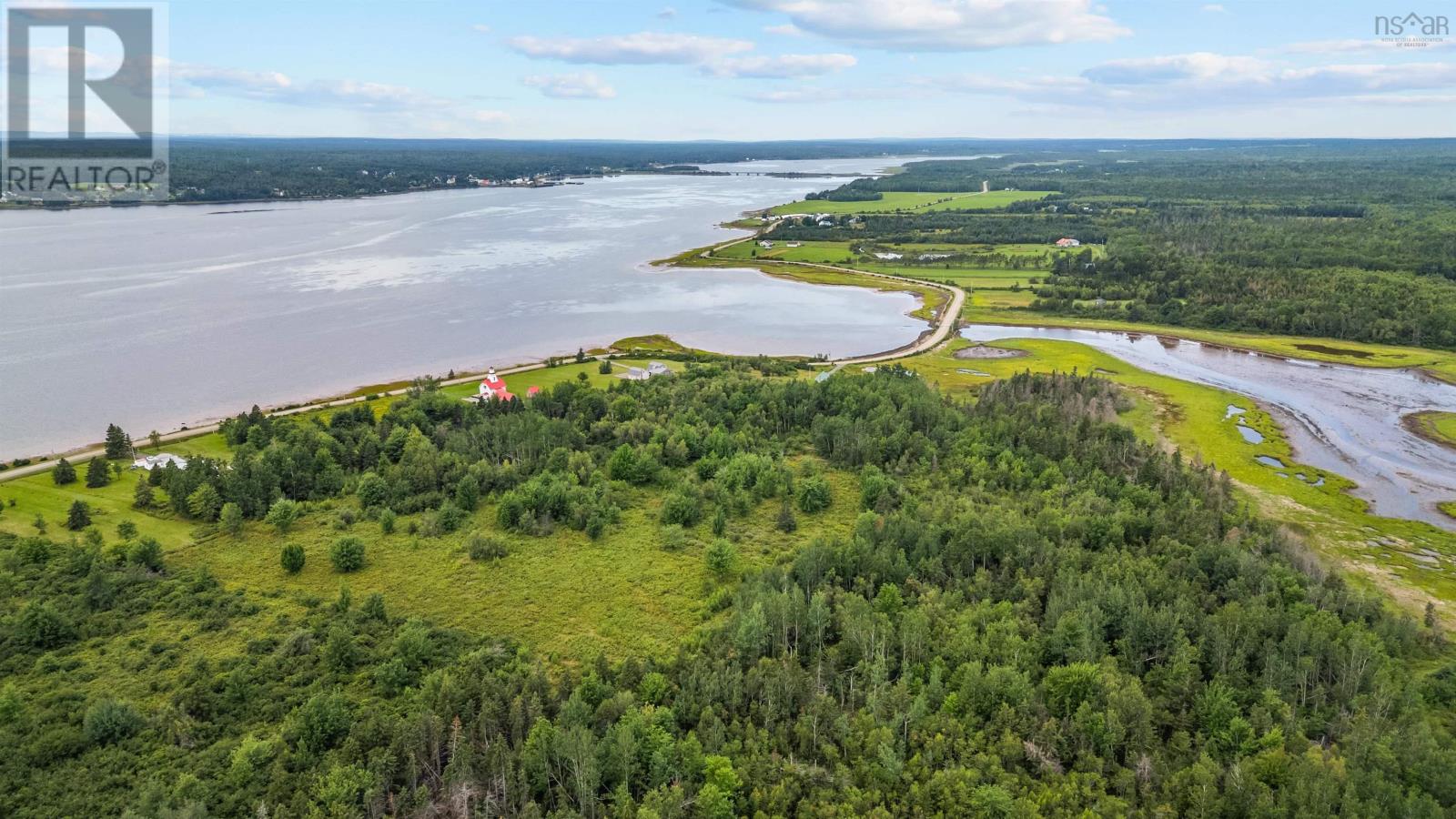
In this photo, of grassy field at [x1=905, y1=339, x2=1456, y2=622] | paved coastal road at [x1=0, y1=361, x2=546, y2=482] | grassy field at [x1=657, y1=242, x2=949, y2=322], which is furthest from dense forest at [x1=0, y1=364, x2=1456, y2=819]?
grassy field at [x1=657, y1=242, x2=949, y2=322]

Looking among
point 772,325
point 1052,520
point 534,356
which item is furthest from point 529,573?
point 772,325

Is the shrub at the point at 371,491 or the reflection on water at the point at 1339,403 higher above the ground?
the reflection on water at the point at 1339,403

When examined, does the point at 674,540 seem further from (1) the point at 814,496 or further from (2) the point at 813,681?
(2) the point at 813,681

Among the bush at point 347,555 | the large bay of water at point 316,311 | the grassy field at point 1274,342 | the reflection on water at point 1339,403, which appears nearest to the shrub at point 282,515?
the bush at point 347,555

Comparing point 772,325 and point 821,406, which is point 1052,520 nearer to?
point 821,406

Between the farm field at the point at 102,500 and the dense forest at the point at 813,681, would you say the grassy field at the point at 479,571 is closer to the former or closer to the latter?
the farm field at the point at 102,500

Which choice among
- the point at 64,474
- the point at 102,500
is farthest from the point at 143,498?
the point at 64,474

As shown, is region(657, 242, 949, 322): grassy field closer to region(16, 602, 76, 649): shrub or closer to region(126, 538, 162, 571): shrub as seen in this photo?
region(126, 538, 162, 571): shrub
